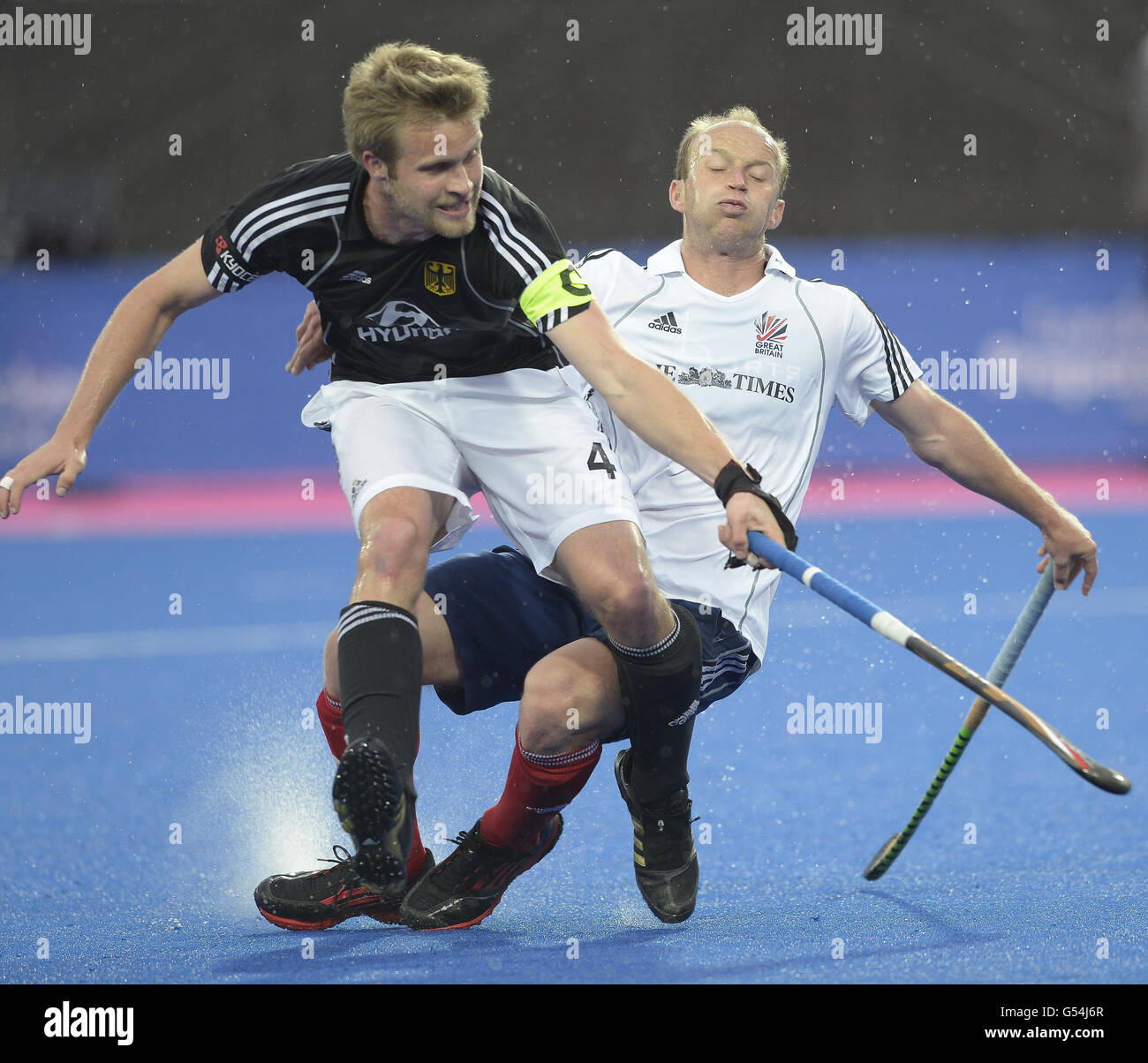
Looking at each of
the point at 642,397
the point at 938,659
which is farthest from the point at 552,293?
the point at 938,659

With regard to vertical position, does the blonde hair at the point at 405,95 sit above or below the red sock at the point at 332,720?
above

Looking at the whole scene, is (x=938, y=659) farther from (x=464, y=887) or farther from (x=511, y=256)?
(x=464, y=887)

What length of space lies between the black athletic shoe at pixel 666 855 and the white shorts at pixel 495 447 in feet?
2.23

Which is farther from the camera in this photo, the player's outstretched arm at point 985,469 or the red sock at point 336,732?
the player's outstretched arm at point 985,469

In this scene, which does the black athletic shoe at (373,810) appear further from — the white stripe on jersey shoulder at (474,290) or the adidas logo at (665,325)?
the adidas logo at (665,325)

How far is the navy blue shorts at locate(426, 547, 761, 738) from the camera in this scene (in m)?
3.72

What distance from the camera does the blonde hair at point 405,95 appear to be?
3.12 metres

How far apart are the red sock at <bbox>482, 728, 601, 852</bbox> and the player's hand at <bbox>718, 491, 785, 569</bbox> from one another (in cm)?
76

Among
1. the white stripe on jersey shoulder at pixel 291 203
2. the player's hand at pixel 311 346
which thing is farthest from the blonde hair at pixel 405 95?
the player's hand at pixel 311 346

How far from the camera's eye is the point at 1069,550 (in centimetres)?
374

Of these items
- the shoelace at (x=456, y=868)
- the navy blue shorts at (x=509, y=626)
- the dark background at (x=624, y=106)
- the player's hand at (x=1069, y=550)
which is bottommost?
the shoelace at (x=456, y=868)

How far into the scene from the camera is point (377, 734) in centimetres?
288

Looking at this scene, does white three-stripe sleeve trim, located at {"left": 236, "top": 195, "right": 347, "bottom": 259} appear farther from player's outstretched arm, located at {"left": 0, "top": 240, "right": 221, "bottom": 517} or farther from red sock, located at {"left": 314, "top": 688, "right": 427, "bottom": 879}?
red sock, located at {"left": 314, "top": 688, "right": 427, "bottom": 879}

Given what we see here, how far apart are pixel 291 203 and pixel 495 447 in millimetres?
702
